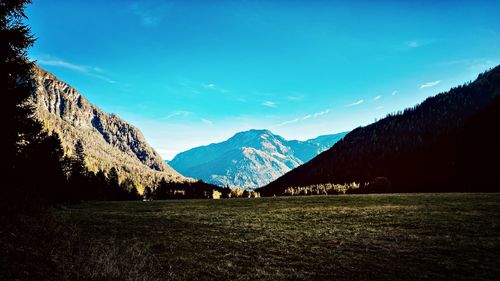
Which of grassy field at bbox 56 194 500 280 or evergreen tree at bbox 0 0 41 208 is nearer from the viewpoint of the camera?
grassy field at bbox 56 194 500 280

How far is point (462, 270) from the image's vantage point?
12.4 meters

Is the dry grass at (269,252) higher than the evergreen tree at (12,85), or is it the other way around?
the evergreen tree at (12,85)

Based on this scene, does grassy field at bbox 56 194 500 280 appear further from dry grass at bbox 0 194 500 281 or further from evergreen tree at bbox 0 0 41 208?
evergreen tree at bbox 0 0 41 208

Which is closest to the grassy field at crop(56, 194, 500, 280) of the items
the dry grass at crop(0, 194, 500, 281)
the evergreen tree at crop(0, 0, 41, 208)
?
the dry grass at crop(0, 194, 500, 281)

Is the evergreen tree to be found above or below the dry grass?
above

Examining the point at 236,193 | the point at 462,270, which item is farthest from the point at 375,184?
the point at 462,270

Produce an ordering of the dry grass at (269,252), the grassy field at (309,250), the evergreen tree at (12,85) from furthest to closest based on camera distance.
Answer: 1. the evergreen tree at (12,85)
2. the grassy field at (309,250)
3. the dry grass at (269,252)

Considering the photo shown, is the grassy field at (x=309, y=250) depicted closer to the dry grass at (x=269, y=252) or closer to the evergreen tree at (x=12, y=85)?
the dry grass at (x=269, y=252)

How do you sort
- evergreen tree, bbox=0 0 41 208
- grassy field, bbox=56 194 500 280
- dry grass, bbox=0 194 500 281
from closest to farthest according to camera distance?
1. dry grass, bbox=0 194 500 281
2. grassy field, bbox=56 194 500 280
3. evergreen tree, bbox=0 0 41 208

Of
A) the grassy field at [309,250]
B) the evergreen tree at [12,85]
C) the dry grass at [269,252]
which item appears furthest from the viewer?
the evergreen tree at [12,85]

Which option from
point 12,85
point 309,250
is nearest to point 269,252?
point 309,250

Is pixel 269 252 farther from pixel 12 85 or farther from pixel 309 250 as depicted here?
pixel 12 85

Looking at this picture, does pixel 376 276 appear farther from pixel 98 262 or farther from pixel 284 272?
pixel 98 262

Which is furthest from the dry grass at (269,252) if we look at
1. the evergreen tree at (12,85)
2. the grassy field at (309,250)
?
the evergreen tree at (12,85)
